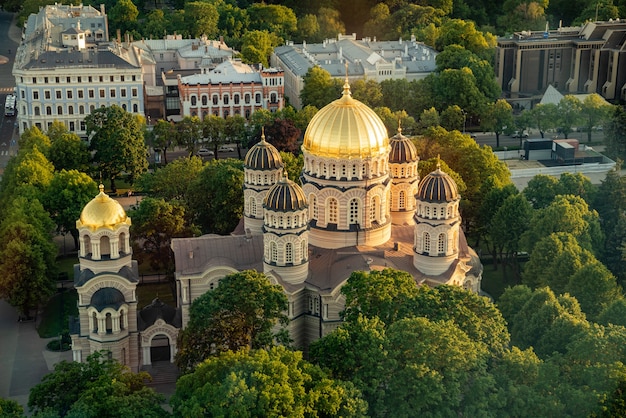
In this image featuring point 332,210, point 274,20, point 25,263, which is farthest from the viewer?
point 274,20

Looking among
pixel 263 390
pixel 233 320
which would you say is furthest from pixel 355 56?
pixel 263 390

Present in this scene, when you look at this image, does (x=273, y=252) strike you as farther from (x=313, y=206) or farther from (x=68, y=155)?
(x=68, y=155)

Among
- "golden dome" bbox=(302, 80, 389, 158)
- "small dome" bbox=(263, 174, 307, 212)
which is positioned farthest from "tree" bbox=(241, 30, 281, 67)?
"small dome" bbox=(263, 174, 307, 212)

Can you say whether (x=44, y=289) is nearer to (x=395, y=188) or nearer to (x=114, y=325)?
(x=114, y=325)

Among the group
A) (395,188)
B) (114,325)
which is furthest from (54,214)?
(395,188)

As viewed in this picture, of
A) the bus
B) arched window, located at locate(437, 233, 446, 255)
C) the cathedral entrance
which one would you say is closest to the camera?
arched window, located at locate(437, 233, 446, 255)

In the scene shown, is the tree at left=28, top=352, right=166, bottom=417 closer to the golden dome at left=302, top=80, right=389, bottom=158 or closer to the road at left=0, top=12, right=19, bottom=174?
the golden dome at left=302, top=80, right=389, bottom=158
